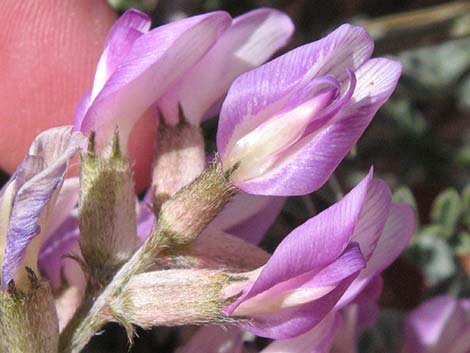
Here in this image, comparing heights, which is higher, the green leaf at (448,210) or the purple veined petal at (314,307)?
the purple veined petal at (314,307)

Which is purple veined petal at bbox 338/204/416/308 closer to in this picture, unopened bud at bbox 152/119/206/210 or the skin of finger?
unopened bud at bbox 152/119/206/210

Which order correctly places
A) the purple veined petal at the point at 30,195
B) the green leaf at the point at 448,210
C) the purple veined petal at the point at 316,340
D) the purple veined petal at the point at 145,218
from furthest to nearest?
the green leaf at the point at 448,210 < the purple veined petal at the point at 145,218 < the purple veined petal at the point at 316,340 < the purple veined petal at the point at 30,195

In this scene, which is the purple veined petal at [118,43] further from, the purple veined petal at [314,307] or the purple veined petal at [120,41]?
the purple veined petal at [314,307]

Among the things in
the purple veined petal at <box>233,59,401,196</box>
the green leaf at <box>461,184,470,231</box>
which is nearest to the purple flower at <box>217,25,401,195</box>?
the purple veined petal at <box>233,59,401,196</box>

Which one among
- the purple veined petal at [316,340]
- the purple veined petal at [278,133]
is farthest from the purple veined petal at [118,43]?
the purple veined petal at [316,340]

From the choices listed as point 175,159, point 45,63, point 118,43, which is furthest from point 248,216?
point 45,63

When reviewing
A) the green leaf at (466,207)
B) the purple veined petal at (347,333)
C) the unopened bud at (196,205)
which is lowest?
the green leaf at (466,207)

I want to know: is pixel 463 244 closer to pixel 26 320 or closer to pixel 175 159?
pixel 175 159
